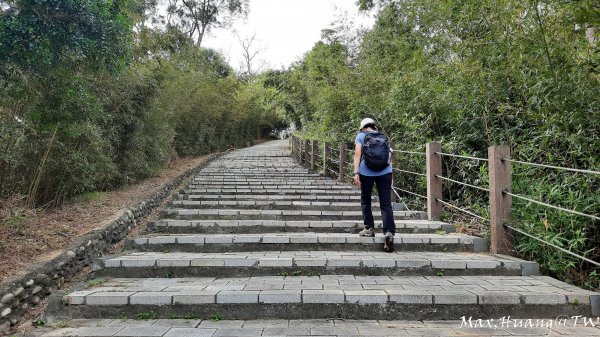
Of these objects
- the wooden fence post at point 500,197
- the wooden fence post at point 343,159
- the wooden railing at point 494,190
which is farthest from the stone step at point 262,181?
the wooden fence post at point 500,197

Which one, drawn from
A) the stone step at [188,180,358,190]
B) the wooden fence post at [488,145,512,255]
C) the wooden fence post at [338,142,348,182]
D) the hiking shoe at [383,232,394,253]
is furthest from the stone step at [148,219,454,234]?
the wooden fence post at [338,142,348,182]

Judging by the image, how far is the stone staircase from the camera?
3.05 meters

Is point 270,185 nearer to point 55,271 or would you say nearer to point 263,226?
point 263,226

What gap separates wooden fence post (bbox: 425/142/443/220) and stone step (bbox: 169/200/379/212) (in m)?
1.02

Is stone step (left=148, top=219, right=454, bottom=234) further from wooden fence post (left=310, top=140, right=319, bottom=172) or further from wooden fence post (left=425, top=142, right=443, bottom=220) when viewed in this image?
wooden fence post (left=310, top=140, right=319, bottom=172)

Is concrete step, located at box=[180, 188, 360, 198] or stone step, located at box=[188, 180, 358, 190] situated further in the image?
stone step, located at box=[188, 180, 358, 190]

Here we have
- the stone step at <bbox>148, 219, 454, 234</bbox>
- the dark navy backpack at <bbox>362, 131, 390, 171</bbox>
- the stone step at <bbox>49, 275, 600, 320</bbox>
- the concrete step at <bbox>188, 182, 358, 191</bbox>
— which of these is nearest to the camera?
the stone step at <bbox>49, 275, 600, 320</bbox>

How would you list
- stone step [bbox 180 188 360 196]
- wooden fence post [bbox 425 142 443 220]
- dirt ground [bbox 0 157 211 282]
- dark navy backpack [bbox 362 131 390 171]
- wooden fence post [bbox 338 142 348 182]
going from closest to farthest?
1. dirt ground [bbox 0 157 211 282]
2. dark navy backpack [bbox 362 131 390 171]
3. wooden fence post [bbox 425 142 443 220]
4. stone step [bbox 180 188 360 196]
5. wooden fence post [bbox 338 142 348 182]

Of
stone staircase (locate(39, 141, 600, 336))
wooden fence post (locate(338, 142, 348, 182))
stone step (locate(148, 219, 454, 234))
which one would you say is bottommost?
stone staircase (locate(39, 141, 600, 336))

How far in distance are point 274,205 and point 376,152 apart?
2.73 metres

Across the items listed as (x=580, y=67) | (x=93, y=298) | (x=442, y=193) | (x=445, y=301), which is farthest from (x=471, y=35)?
(x=93, y=298)

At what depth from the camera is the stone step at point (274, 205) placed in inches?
257

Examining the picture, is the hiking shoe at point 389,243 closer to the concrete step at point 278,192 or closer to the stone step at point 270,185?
the concrete step at point 278,192

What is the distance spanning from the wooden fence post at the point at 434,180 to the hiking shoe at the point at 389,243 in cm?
145
